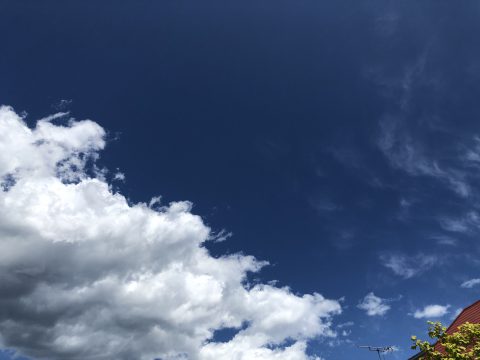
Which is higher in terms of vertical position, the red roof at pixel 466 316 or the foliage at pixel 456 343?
the red roof at pixel 466 316

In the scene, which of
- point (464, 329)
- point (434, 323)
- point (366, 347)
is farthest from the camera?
point (366, 347)

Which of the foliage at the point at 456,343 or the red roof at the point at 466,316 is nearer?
the foliage at the point at 456,343

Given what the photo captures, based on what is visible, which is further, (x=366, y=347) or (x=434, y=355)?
(x=366, y=347)

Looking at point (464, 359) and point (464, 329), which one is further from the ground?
point (464, 329)

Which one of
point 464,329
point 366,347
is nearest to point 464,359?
point 464,329

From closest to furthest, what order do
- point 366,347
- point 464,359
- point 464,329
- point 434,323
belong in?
1. point 464,359
2. point 464,329
3. point 434,323
4. point 366,347

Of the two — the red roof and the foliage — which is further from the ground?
the red roof

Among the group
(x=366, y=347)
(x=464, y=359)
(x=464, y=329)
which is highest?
(x=366, y=347)

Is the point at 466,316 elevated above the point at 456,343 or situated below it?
above

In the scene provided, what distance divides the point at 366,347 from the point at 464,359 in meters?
40.8

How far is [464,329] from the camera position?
70.7 ft

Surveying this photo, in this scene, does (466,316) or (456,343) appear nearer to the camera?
(456,343)

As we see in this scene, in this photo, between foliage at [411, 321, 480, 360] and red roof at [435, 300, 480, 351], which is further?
red roof at [435, 300, 480, 351]

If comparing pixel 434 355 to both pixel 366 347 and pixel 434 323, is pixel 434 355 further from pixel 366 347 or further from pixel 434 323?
pixel 366 347
